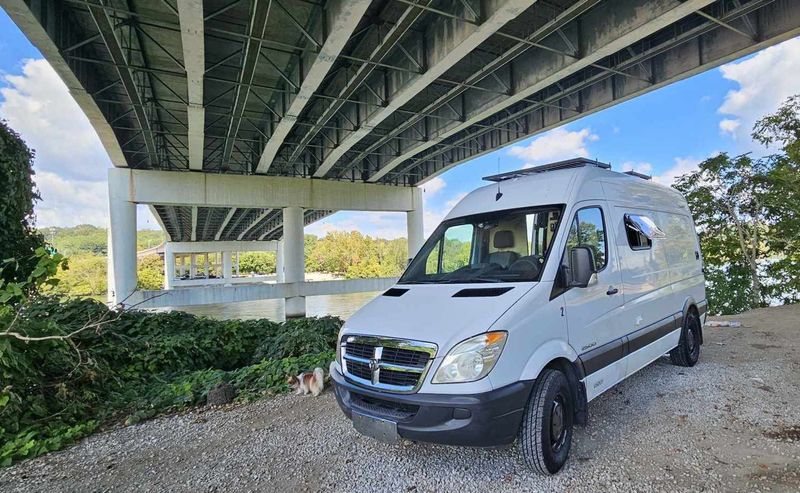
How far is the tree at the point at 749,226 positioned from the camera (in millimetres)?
12578

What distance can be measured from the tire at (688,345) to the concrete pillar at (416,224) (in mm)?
21286

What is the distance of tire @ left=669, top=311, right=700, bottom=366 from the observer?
5.44 metres

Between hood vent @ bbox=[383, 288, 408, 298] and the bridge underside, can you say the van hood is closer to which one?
hood vent @ bbox=[383, 288, 408, 298]

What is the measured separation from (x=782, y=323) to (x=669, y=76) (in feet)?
22.5

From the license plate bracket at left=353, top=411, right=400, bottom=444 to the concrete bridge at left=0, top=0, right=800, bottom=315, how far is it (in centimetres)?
735

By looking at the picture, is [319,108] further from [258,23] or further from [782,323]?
[782,323]

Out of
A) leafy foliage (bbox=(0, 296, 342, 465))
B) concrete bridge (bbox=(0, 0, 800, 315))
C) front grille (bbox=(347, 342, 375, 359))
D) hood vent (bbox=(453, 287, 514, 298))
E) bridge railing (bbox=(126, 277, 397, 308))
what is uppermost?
concrete bridge (bbox=(0, 0, 800, 315))

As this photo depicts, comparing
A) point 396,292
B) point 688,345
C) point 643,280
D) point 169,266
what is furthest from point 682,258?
point 169,266

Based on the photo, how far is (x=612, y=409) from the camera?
4215 millimetres

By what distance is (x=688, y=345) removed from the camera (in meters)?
5.56

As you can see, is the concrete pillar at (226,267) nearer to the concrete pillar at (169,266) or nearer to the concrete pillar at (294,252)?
the concrete pillar at (169,266)

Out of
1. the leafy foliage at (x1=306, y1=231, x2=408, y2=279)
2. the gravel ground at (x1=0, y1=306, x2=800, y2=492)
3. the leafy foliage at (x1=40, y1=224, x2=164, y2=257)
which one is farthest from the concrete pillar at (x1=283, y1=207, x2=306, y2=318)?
the leafy foliage at (x1=306, y1=231, x2=408, y2=279)

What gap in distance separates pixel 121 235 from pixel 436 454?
2093 centimetres

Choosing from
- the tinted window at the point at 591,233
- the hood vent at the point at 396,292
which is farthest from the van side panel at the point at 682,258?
the hood vent at the point at 396,292
